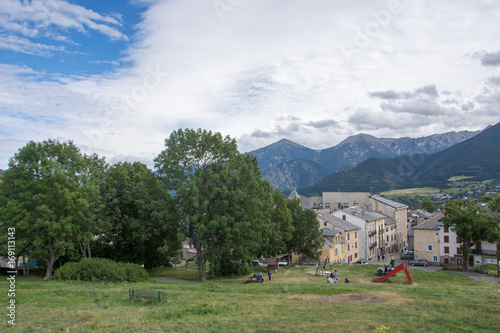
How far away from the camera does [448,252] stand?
6238 centimetres

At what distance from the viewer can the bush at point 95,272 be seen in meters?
29.2

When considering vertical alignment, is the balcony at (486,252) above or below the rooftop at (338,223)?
below

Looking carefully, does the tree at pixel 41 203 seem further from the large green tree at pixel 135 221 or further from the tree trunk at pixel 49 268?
the large green tree at pixel 135 221

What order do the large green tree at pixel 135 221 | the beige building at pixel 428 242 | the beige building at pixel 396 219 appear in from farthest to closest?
the beige building at pixel 396 219 → the beige building at pixel 428 242 → the large green tree at pixel 135 221

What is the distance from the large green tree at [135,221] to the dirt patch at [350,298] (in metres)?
17.4

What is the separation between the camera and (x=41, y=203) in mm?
31531

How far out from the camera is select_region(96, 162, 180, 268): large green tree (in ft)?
115

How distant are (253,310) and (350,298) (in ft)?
23.3

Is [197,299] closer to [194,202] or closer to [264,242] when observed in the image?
[194,202]

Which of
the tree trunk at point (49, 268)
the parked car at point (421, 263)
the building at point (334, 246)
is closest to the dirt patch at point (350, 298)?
the tree trunk at point (49, 268)

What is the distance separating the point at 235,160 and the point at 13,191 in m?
21.8

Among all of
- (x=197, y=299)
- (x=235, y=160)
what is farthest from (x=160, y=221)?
(x=197, y=299)

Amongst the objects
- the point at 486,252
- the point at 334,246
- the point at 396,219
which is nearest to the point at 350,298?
the point at 334,246

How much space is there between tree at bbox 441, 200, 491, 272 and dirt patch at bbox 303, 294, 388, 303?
115 feet
